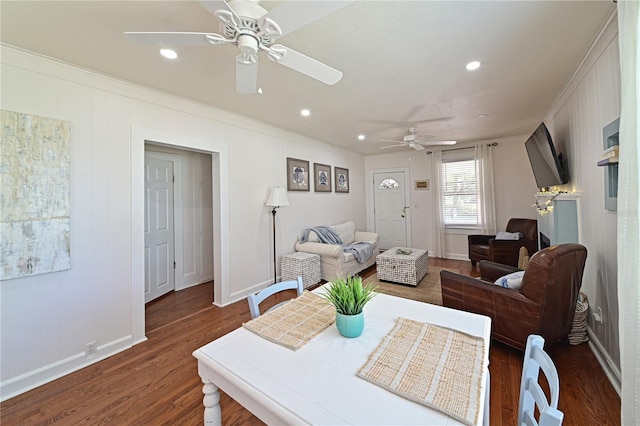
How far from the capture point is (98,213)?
2.26 m

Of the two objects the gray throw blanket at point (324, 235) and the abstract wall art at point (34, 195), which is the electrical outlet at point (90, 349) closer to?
the abstract wall art at point (34, 195)

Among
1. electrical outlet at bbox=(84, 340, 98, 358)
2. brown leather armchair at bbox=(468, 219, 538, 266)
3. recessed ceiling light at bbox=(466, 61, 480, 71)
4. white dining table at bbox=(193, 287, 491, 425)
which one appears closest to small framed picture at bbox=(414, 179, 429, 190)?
brown leather armchair at bbox=(468, 219, 538, 266)

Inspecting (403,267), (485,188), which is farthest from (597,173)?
(485,188)

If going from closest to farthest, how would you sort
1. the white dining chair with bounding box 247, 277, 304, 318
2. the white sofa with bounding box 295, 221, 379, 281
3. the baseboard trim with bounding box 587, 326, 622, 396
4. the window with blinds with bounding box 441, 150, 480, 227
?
the white dining chair with bounding box 247, 277, 304, 318, the baseboard trim with bounding box 587, 326, 622, 396, the white sofa with bounding box 295, 221, 379, 281, the window with blinds with bounding box 441, 150, 480, 227

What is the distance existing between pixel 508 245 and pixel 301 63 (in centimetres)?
412

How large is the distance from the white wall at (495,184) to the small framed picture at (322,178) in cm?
179

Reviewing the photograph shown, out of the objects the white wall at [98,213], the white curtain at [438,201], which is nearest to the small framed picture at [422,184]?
the white curtain at [438,201]

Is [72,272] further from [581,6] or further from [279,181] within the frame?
[581,6]

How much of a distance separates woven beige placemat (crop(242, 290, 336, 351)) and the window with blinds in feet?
16.0

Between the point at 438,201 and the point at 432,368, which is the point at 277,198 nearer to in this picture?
the point at 432,368

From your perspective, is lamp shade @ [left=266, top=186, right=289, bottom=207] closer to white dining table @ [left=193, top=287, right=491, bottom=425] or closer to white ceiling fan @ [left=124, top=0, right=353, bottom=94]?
white ceiling fan @ [left=124, top=0, right=353, bottom=94]

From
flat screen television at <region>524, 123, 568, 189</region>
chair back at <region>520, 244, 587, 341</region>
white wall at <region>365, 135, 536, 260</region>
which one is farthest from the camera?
white wall at <region>365, 135, 536, 260</region>

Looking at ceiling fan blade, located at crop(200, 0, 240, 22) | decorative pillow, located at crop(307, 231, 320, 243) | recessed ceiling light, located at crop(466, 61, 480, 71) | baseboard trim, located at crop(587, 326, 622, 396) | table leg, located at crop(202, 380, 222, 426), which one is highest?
recessed ceiling light, located at crop(466, 61, 480, 71)

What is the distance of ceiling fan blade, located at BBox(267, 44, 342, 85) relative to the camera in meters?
1.48
